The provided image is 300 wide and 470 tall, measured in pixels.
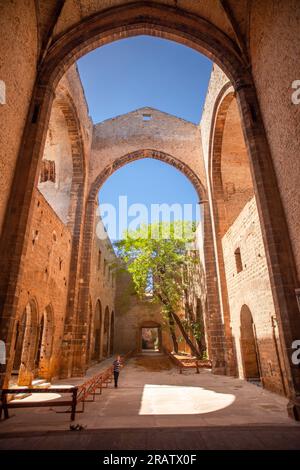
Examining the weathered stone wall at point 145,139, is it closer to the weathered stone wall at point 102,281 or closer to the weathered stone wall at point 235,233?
the weathered stone wall at point 235,233

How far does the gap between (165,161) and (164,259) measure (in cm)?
601

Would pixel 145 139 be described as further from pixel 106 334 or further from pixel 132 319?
pixel 132 319

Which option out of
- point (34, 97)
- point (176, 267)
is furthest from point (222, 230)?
point (34, 97)

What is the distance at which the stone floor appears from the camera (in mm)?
3217

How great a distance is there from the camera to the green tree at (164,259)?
16609mm

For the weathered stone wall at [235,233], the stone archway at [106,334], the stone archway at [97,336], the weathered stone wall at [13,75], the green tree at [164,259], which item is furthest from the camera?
the stone archway at [106,334]

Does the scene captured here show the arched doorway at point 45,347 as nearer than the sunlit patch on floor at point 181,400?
No

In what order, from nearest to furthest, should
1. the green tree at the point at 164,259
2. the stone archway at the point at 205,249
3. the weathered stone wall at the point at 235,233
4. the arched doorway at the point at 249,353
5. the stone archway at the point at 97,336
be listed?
the weathered stone wall at the point at 235,233 → the arched doorway at the point at 249,353 → the stone archway at the point at 205,249 → the green tree at the point at 164,259 → the stone archway at the point at 97,336

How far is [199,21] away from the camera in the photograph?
7.91 m

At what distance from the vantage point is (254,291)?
26.1 feet

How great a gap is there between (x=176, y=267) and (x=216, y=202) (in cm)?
680

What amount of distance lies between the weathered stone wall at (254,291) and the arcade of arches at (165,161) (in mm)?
62

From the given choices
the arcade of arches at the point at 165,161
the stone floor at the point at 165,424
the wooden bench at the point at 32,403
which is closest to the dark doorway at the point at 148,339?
the arcade of arches at the point at 165,161
